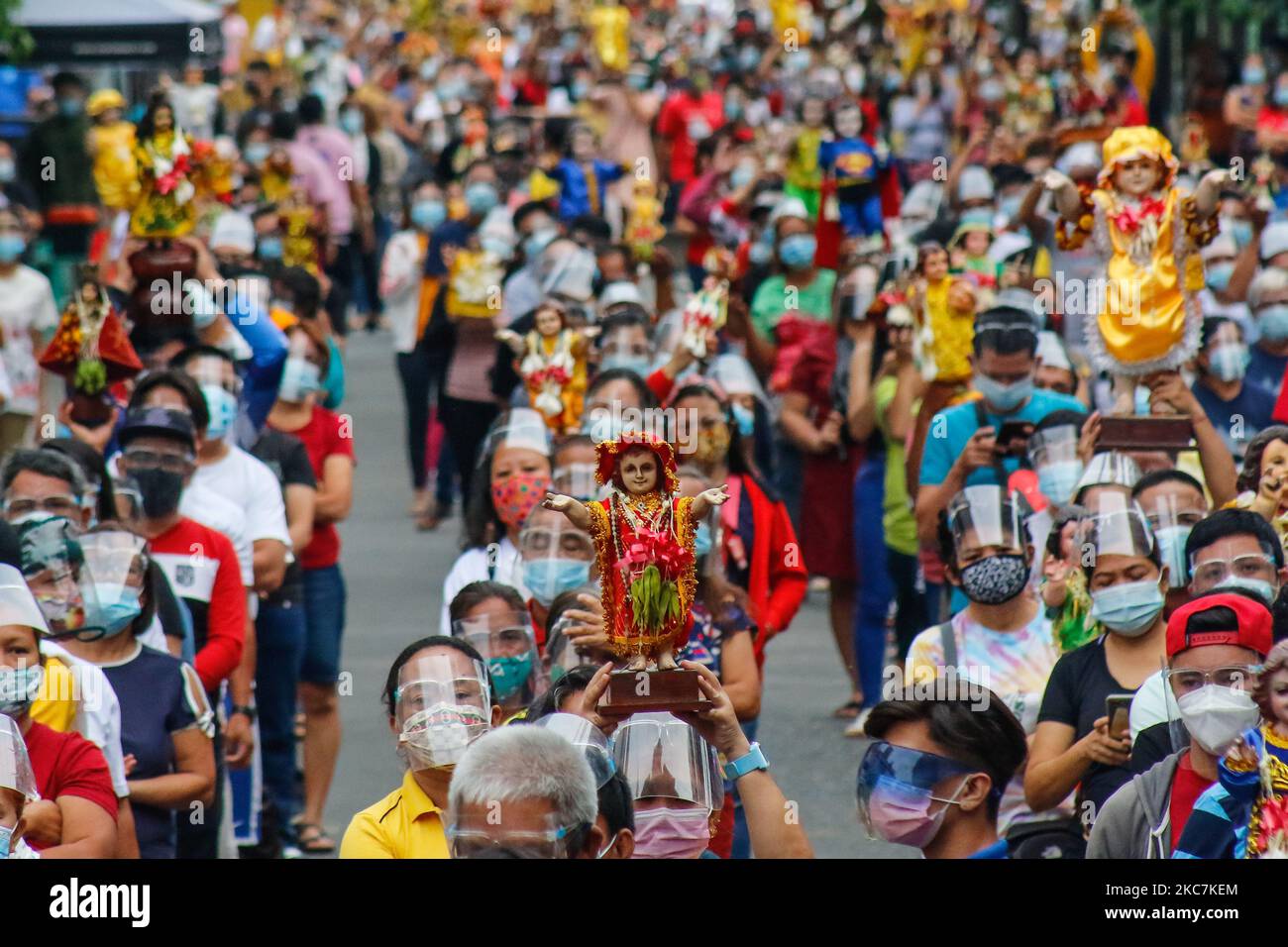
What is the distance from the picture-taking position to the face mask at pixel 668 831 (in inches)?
183

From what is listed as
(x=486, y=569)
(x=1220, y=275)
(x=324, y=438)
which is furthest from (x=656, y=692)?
(x=1220, y=275)

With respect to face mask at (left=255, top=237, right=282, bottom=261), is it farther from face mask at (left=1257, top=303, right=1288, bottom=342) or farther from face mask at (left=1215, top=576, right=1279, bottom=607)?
face mask at (left=1215, top=576, right=1279, bottom=607)

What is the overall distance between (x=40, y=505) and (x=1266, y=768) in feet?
13.1

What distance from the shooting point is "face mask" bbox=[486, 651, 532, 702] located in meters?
6.16

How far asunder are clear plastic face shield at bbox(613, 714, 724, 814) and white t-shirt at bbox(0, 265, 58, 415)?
26.1 feet

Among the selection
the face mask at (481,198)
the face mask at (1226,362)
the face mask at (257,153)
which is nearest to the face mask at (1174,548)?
the face mask at (1226,362)

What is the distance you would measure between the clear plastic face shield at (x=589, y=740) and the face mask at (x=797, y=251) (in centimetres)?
757

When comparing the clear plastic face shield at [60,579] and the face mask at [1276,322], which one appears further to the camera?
the face mask at [1276,322]

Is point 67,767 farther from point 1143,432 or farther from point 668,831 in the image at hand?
point 1143,432

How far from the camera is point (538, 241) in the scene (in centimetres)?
1327

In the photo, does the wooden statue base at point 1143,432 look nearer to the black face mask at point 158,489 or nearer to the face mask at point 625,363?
the black face mask at point 158,489

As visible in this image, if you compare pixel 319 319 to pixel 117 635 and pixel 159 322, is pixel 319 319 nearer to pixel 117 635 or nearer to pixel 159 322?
pixel 159 322

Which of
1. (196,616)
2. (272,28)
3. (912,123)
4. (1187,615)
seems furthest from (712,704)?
(272,28)

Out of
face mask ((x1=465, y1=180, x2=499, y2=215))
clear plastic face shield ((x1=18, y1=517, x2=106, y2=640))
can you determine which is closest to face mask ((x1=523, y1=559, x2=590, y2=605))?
clear plastic face shield ((x1=18, y1=517, x2=106, y2=640))
